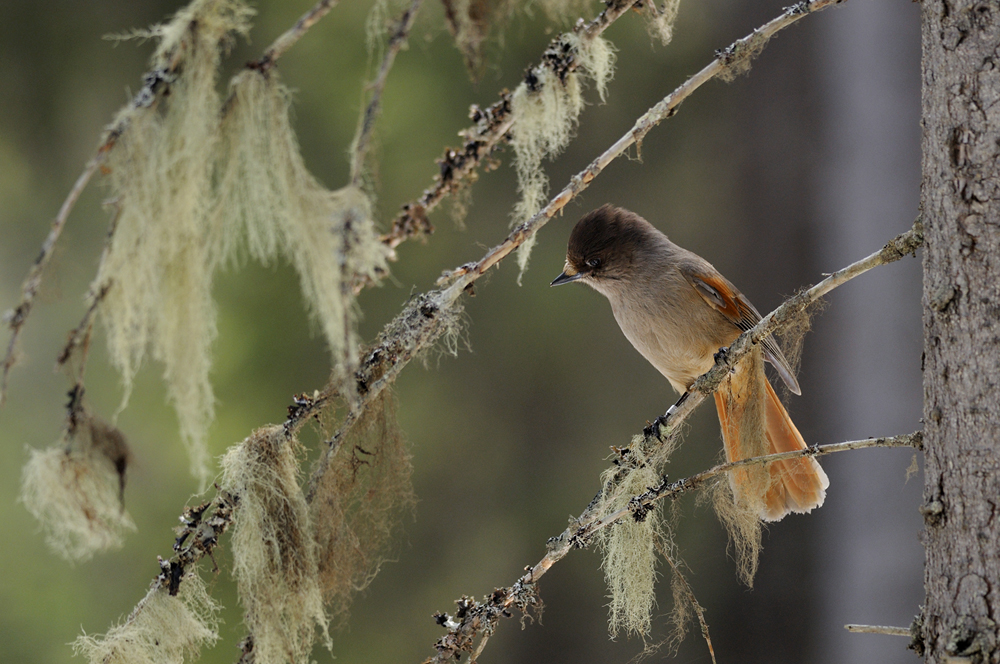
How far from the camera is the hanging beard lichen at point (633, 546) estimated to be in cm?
148

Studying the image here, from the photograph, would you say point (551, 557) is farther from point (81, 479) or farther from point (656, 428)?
point (81, 479)

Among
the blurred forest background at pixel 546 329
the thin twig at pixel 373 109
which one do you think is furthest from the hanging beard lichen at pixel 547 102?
the blurred forest background at pixel 546 329

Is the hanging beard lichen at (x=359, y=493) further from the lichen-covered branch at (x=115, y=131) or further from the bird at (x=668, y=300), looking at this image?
the bird at (x=668, y=300)

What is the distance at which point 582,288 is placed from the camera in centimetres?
441

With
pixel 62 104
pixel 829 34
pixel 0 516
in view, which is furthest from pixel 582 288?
pixel 0 516

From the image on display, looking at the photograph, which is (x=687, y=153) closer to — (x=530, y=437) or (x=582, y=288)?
(x=582, y=288)

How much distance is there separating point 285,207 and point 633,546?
2.84 feet

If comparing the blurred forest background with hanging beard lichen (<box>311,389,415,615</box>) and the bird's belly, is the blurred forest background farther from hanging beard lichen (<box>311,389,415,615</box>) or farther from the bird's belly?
hanging beard lichen (<box>311,389,415,615</box>)

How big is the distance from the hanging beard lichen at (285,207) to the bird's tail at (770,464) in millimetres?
826

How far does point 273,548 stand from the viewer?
1359 mm

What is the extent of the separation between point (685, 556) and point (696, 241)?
1.63 m

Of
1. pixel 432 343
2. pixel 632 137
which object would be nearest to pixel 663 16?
pixel 632 137

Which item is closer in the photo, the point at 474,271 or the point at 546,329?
the point at 474,271

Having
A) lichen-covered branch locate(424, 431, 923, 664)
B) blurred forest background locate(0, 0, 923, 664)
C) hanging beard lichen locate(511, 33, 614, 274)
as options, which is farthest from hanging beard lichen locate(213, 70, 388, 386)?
blurred forest background locate(0, 0, 923, 664)
